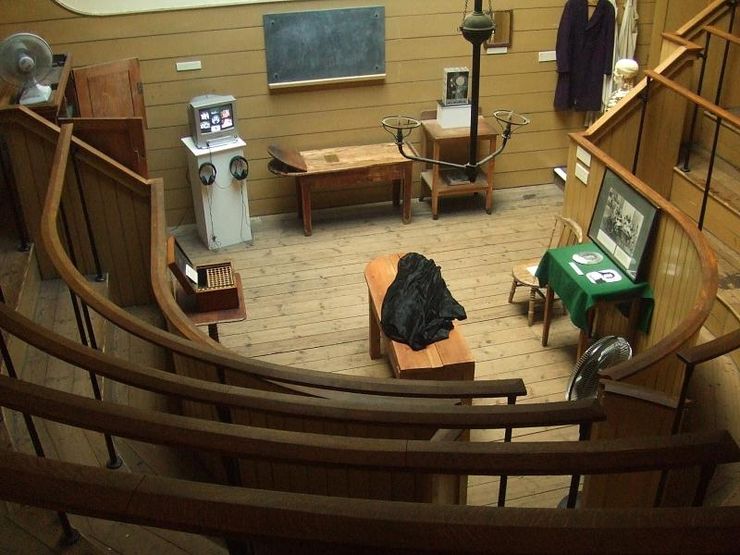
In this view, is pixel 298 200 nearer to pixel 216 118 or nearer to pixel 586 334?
pixel 216 118

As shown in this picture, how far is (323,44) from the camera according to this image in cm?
698

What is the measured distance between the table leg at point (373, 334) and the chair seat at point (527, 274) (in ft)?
3.70

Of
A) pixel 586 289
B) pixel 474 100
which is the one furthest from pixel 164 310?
pixel 586 289

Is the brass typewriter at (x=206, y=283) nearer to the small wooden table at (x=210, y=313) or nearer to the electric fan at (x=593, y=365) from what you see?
the small wooden table at (x=210, y=313)

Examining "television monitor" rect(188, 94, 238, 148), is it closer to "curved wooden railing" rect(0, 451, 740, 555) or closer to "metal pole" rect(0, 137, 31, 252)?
"metal pole" rect(0, 137, 31, 252)

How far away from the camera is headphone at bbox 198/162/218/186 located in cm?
669

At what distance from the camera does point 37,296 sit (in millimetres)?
4359

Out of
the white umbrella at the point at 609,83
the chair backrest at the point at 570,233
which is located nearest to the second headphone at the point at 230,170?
the chair backrest at the point at 570,233

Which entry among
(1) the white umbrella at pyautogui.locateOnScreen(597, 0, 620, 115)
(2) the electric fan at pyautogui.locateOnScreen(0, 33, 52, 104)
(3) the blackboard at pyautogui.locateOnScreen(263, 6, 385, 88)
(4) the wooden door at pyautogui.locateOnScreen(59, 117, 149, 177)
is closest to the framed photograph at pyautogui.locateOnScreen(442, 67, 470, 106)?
(3) the blackboard at pyautogui.locateOnScreen(263, 6, 385, 88)

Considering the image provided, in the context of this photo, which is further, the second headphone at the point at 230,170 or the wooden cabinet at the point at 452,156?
the wooden cabinet at the point at 452,156

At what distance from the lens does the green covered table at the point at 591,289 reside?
4941mm

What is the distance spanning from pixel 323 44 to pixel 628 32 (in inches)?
105

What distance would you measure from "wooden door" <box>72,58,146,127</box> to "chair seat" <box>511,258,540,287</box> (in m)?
2.95

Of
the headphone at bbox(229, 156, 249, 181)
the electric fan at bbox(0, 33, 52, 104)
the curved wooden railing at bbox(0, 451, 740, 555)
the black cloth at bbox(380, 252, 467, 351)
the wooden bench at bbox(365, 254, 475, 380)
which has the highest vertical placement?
the curved wooden railing at bbox(0, 451, 740, 555)
